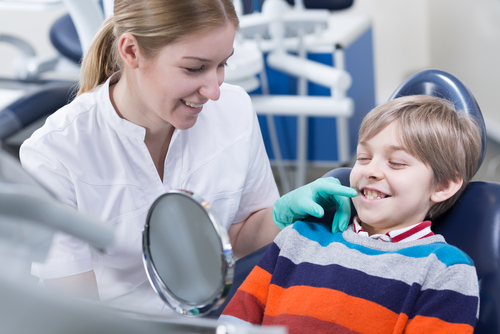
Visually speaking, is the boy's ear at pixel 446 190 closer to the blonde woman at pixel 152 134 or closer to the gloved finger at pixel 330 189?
the gloved finger at pixel 330 189

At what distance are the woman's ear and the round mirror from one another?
53cm

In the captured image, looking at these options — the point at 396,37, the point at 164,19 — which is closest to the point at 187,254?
the point at 164,19

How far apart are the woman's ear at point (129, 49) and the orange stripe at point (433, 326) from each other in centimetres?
70

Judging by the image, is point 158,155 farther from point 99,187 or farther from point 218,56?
point 218,56

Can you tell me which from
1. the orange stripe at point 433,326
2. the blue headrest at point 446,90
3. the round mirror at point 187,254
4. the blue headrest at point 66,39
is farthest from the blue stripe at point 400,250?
the blue headrest at point 66,39

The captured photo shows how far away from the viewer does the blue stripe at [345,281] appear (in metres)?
0.88

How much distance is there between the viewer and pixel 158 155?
114 centimetres

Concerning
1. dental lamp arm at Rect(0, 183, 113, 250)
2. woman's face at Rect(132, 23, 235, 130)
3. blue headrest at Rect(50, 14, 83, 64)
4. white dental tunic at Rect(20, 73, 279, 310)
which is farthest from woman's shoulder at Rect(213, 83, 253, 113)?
blue headrest at Rect(50, 14, 83, 64)

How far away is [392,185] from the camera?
0.94 meters

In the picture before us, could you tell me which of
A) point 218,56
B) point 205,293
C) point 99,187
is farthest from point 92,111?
point 205,293

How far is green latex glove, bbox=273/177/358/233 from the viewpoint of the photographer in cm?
100

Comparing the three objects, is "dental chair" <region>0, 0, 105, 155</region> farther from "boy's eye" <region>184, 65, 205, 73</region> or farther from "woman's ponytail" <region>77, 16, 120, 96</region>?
"boy's eye" <region>184, 65, 205, 73</region>

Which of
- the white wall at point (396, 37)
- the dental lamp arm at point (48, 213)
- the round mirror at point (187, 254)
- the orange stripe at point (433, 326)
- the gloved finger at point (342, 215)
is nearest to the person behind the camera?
the dental lamp arm at point (48, 213)

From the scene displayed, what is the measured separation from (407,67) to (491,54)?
1.14 m
